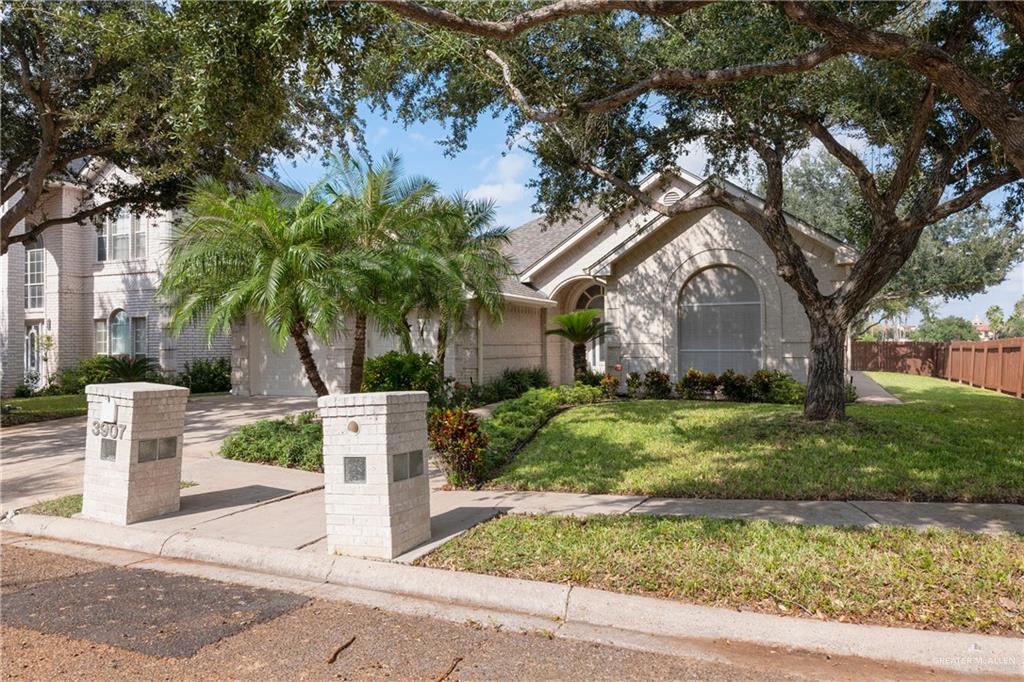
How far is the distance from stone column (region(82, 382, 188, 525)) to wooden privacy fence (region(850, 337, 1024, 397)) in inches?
807

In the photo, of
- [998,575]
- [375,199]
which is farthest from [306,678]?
[375,199]

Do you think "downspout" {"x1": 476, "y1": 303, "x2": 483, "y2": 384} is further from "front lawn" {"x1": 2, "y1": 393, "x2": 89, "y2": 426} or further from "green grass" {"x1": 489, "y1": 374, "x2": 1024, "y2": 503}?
"front lawn" {"x1": 2, "y1": 393, "x2": 89, "y2": 426}

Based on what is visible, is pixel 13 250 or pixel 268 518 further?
pixel 13 250

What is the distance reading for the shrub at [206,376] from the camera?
21.4m

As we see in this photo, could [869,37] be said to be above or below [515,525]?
above

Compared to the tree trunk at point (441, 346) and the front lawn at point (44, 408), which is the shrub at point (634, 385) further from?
the front lawn at point (44, 408)

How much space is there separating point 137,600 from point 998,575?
6452mm

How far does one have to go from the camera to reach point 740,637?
14.5 feet

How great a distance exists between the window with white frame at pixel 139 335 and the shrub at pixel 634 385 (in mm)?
16334

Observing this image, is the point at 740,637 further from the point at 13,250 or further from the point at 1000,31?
the point at 13,250

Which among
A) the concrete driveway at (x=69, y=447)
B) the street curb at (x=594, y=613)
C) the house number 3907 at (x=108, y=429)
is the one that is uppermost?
the house number 3907 at (x=108, y=429)

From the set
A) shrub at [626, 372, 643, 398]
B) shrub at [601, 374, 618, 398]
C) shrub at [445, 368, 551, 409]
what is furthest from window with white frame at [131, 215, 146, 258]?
shrub at [626, 372, 643, 398]

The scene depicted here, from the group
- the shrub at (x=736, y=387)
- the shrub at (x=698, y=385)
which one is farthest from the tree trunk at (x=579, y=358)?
the shrub at (x=736, y=387)

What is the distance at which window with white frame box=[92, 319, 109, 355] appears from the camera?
77.3 ft
